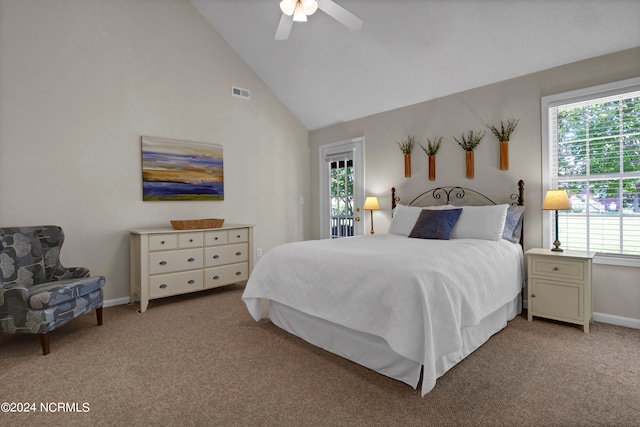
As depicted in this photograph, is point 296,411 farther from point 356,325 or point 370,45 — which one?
point 370,45

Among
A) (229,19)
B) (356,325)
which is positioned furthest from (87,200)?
(356,325)

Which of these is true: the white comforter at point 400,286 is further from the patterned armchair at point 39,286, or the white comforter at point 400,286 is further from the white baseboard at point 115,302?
the white baseboard at point 115,302

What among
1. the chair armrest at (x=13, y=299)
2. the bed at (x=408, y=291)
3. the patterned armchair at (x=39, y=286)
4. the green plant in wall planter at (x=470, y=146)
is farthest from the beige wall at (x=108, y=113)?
the green plant in wall planter at (x=470, y=146)

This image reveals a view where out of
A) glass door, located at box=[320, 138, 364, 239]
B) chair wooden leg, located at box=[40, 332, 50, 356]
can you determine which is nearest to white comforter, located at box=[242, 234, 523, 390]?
chair wooden leg, located at box=[40, 332, 50, 356]

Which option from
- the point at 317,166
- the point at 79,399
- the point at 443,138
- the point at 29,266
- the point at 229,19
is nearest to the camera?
the point at 79,399

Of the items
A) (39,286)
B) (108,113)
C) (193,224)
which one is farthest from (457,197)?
(39,286)

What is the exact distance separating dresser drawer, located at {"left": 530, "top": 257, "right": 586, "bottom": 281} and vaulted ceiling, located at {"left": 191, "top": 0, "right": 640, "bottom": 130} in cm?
194

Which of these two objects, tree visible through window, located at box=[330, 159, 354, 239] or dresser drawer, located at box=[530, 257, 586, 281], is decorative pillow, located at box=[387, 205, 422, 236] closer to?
dresser drawer, located at box=[530, 257, 586, 281]

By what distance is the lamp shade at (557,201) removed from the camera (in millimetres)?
2971

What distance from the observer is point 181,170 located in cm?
439

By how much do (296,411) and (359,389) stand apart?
0.42m

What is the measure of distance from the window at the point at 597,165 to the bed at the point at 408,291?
45 cm

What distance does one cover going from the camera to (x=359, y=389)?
201 cm

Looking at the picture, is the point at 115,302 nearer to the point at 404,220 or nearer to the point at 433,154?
the point at 404,220
